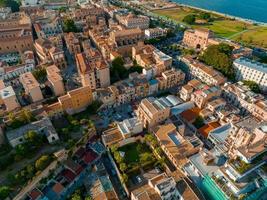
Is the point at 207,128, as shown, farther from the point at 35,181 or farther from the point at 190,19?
the point at 190,19

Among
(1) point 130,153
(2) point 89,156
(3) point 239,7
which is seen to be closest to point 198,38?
(1) point 130,153

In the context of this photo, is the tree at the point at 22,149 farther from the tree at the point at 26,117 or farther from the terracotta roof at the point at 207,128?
the terracotta roof at the point at 207,128

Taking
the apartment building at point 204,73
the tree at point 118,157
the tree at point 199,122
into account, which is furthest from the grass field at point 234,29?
the tree at point 118,157

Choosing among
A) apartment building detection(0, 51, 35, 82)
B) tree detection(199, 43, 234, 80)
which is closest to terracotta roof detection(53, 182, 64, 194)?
apartment building detection(0, 51, 35, 82)

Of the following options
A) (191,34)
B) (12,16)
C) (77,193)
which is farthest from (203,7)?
(77,193)

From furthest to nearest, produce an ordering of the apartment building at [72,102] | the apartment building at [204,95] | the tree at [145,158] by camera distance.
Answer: the apartment building at [204,95] → the apartment building at [72,102] → the tree at [145,158]

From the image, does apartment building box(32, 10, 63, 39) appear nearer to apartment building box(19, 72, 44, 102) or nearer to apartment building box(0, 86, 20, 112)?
apartment building box(19, 72, 44, 102)

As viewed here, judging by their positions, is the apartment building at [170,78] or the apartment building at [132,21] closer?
the apartment building at [170,78]
